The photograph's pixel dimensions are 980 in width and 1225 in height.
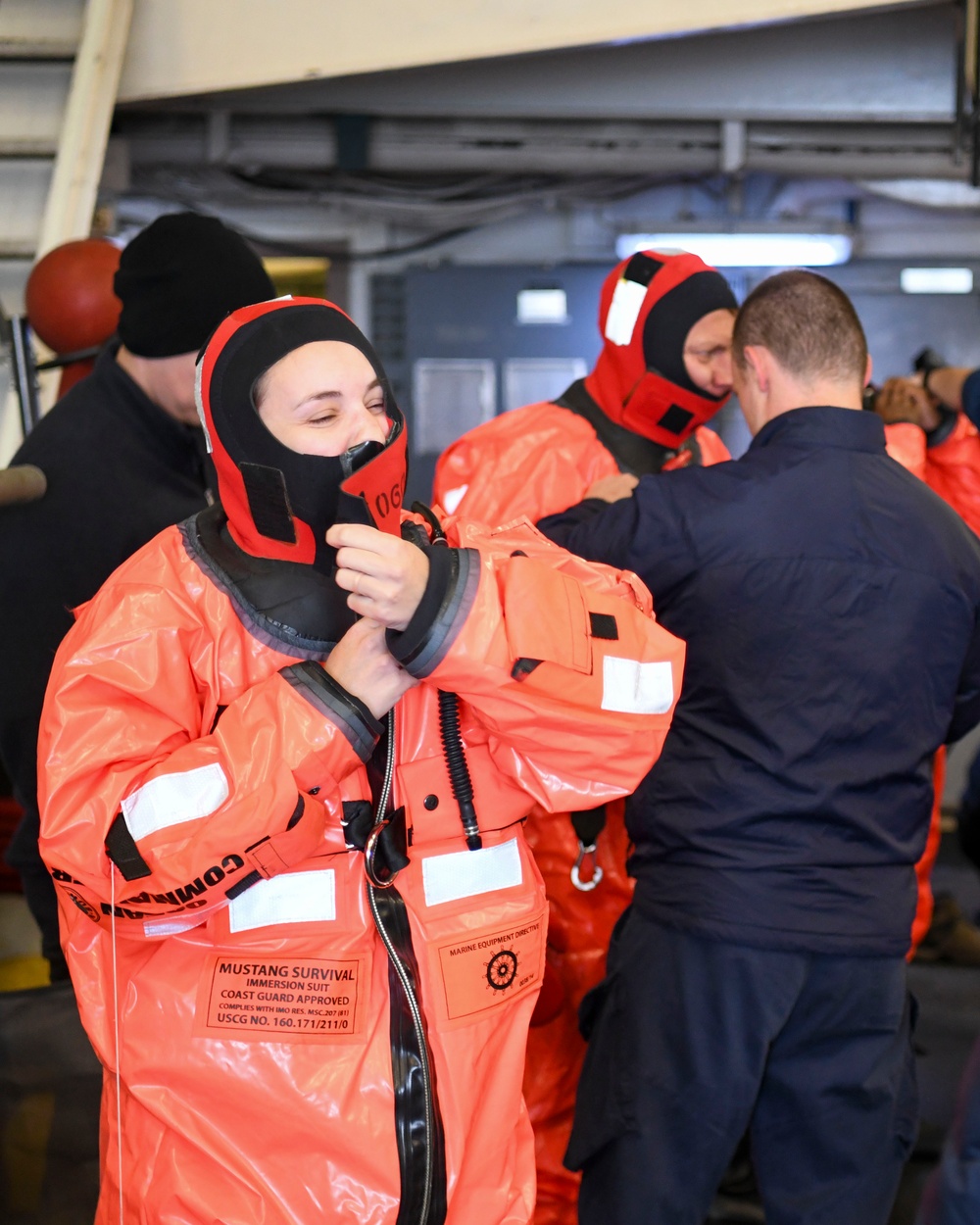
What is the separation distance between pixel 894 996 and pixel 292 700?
1127 mm

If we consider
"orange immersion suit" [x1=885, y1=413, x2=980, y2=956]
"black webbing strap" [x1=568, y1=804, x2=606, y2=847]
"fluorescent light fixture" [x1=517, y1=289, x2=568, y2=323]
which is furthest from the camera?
"fluorescent light fixture" [x1=517, y1=289, x2=568, y2=323]

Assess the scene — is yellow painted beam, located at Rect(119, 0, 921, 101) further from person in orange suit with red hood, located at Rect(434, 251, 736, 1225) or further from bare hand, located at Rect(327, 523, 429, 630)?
bare hand, located at Rect(327, 523, 429, 630)

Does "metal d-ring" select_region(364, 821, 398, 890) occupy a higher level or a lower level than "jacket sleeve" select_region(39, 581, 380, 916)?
lower

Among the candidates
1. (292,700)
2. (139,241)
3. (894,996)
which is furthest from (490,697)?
(139,241)

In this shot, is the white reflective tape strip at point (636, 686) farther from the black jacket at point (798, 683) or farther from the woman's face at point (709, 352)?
the woman's face at point (709, 352)

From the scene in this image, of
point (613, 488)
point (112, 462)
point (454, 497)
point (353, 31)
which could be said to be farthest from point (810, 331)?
point (353, 31)

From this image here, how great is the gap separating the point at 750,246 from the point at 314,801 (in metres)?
3.80

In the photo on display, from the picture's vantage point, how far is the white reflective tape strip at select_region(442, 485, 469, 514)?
248 centimetres

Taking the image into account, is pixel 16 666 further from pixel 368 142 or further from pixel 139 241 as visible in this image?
pixel 368 142

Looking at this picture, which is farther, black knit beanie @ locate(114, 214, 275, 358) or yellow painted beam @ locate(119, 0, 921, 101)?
yellow painted beam @ locate(119, 0, 921, 101)

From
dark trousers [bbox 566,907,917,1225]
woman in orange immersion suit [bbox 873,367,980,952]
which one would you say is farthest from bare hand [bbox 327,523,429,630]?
woman in orange immersion suit [bbox 873,367,980,952]

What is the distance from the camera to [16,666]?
1.95 meters

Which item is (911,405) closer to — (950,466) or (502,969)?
(950,466)

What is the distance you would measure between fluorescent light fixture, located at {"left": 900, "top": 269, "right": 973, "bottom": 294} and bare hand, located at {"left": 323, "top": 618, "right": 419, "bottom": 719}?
405 cm
